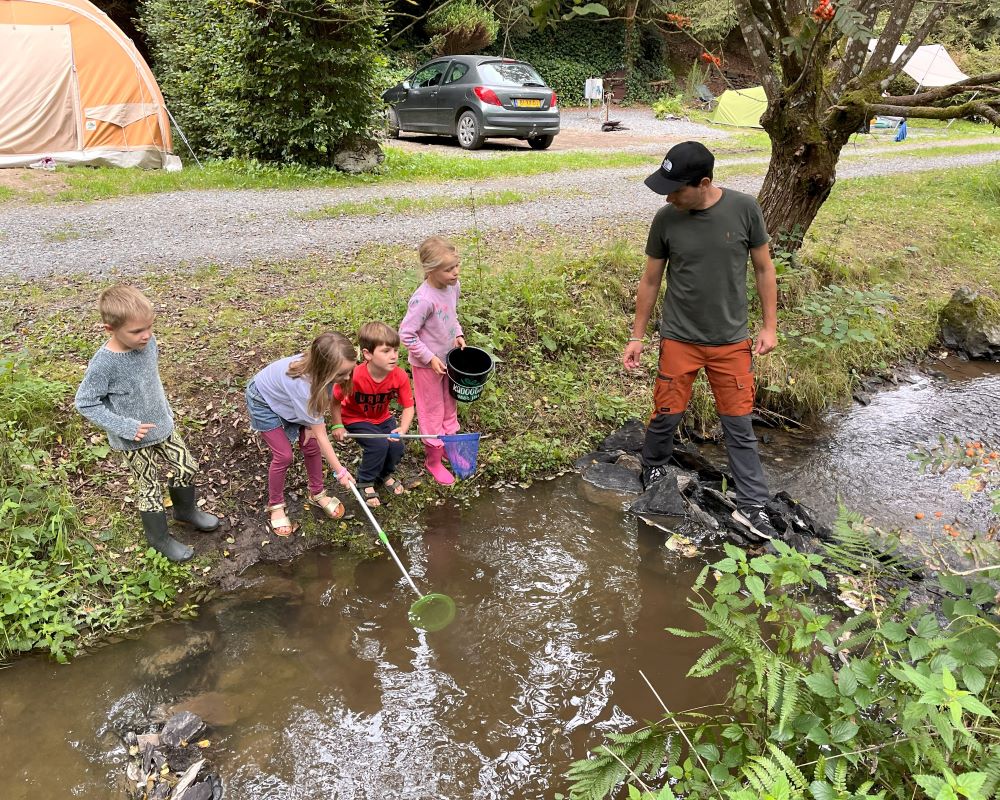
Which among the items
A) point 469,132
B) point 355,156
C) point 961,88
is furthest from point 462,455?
point 469,132

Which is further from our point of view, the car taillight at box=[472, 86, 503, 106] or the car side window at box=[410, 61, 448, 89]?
the car side window at box=[410, 61, 448, 89]

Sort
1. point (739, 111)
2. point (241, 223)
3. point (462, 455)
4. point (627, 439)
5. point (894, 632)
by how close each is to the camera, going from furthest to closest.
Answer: point (739, 111) → point (241, 223) → point (627, 439) → point (462, 455) → point (894, 632)

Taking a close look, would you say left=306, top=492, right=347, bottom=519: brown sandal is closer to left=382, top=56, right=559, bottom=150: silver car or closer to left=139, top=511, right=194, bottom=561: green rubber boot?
left=139, top=511, right=194, bottom=561: green rubber boot

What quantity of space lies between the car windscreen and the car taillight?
0.15 metres

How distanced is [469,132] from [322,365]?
11.2 meters

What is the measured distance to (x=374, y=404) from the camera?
4.11 metres

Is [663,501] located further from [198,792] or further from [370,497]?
[198,792]

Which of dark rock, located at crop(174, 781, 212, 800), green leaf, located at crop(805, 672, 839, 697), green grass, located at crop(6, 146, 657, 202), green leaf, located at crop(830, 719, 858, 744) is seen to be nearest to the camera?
green leaf, located at crop(830, 719, 858, 744)

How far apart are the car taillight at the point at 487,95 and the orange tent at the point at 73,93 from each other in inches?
217

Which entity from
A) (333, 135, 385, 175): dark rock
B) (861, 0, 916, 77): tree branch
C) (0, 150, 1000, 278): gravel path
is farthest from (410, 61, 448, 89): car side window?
(861, 0, 916, 77): tree branch

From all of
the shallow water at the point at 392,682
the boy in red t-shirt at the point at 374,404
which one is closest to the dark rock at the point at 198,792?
the shallow water at the point at 392,682

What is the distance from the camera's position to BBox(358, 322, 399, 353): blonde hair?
152 inches

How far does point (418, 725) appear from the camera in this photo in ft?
9.59

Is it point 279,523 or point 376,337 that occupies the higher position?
point 376,337
